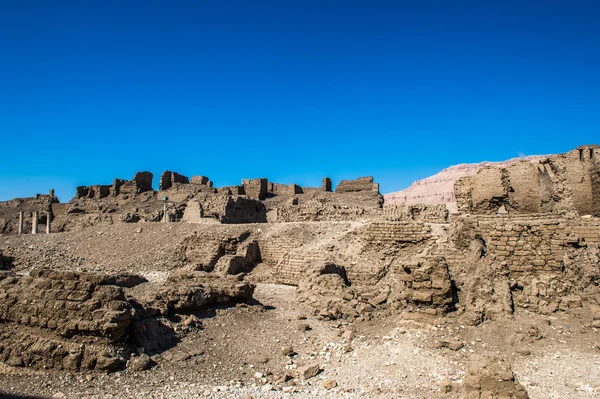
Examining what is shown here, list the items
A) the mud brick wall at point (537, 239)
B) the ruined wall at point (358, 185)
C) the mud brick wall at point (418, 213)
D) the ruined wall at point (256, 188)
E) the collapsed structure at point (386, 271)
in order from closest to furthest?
1. the collapsed structure at point (386, 271)
2. the mud brick wall at point (537, 239)
3. the mud brick wall at point (418, 213)
4. the ruined wall at point (358, 185)
5. the ruined wall at point (256, 188)

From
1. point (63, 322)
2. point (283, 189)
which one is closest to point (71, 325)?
point (63, 322)

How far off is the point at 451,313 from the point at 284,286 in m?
5.92

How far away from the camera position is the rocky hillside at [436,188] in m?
91.0

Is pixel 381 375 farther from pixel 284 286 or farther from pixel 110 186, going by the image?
pixel 110 186

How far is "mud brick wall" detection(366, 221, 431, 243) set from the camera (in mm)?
11675

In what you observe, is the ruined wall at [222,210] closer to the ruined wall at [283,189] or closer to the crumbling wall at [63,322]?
the ruined wall at [283,189]

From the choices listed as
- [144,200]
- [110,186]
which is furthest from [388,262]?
[110,186]

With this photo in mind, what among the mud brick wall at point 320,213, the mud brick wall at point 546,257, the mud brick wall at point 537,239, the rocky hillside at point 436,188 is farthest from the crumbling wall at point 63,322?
the rocky hillside at point 436,188

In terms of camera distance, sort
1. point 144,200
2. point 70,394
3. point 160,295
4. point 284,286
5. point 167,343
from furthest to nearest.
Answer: point 144,200
point 284,286
point 160,295
point 167,343
point 70,394

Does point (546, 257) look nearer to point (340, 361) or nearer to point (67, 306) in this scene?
point (340, 361)

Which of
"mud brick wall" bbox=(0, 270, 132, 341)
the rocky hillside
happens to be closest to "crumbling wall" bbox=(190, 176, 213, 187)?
"mud brick wall" bbox=(0, 270, 132, 341)

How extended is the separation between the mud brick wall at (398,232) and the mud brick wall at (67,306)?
7593mm

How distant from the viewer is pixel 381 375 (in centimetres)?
651

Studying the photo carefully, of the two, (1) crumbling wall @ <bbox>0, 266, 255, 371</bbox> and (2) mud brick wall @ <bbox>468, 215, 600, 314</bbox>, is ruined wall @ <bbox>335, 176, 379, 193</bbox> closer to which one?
(2) mud brick wall @ <bbox>468, 215, 600, 314</bbox>
